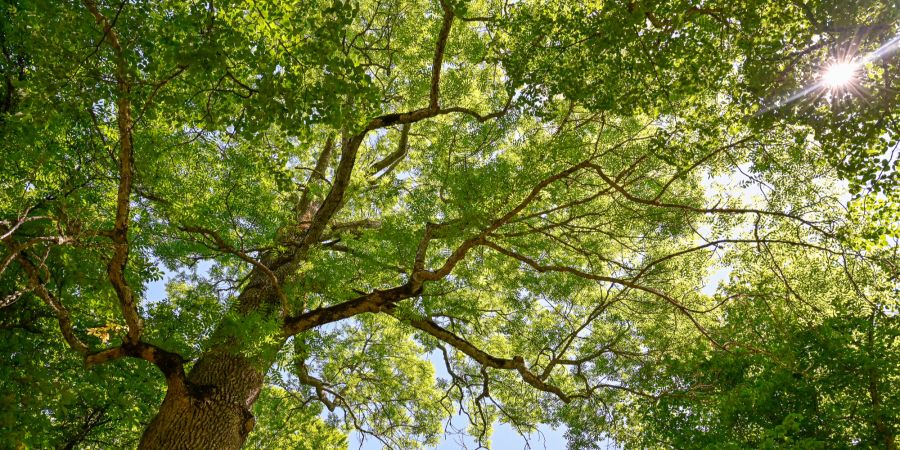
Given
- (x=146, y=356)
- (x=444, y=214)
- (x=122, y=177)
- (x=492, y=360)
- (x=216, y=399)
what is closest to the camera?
(x=122, y=177)

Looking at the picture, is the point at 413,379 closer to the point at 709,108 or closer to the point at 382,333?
the point at 382,333

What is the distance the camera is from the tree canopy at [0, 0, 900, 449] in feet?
11.9

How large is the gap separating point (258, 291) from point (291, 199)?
2585 millimetres

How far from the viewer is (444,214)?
288 inches

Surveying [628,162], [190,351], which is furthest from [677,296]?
[190,351]

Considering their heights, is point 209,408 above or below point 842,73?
below

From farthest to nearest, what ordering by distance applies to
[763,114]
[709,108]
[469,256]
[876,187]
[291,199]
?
[291,199], [469,256], [709,108], [763,114], [876,187]

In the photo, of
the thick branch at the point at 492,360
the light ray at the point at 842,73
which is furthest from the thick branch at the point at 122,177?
the light ray at the point at 842,73

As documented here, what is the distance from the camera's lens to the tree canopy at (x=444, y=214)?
364 centimetres

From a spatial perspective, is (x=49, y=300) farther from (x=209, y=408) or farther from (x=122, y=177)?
(x=209, y=408)

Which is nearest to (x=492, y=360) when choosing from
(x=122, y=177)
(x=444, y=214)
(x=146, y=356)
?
(x=444, y=214)

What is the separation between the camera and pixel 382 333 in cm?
959

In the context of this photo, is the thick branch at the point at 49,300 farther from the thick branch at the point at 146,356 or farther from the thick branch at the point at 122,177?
the thick branch at the point at 122,177

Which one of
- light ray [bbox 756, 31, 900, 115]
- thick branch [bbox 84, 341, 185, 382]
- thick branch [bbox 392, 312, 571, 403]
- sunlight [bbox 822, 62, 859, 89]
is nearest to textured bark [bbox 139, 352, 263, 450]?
thick branch [bbox 84, 341, 185, 382]
